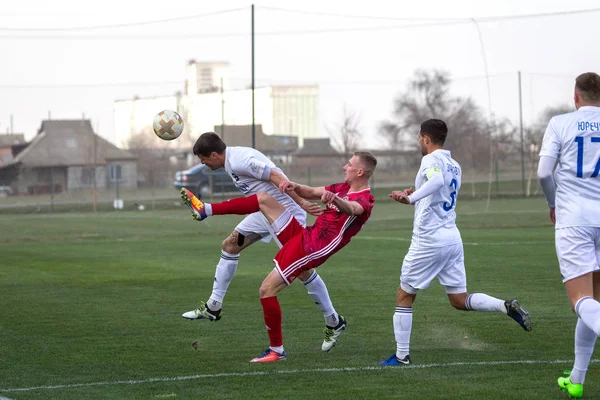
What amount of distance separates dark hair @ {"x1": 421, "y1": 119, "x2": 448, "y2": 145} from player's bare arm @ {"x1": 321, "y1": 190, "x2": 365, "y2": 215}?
864 mm

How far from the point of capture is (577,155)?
6750 millimetres

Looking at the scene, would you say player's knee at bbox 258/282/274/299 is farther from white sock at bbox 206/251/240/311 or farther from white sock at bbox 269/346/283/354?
white sock at bbox 206/251/240/311

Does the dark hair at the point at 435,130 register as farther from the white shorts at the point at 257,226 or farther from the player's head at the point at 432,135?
the white shorts at the point at 257,226

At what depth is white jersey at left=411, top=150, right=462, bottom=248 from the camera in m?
8.10

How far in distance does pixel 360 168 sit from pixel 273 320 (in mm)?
1567

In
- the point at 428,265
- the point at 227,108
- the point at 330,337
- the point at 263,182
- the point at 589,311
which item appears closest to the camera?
the point at 589,311

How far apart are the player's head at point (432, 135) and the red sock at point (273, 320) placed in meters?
1.92

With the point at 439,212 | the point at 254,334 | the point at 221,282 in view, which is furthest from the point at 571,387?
the point at 221,282

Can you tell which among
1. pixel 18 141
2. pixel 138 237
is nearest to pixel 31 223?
pixel 138 237

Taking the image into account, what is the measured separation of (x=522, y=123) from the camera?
4350cm

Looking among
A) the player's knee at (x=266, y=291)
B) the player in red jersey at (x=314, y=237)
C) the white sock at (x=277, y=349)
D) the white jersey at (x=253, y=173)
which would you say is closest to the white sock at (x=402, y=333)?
the player in red jersey at (x=314, y=237)

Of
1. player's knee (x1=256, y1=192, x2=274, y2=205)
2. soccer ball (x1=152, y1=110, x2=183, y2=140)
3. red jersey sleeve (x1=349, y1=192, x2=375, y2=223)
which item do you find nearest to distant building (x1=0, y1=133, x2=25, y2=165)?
soccer ball (x1=152, y1=110, x2=183, y2=140)

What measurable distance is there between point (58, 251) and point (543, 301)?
13234 mm

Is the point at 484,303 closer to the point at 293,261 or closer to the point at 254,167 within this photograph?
→ the point at 293,261
